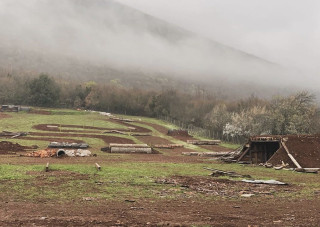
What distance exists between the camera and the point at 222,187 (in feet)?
60.1

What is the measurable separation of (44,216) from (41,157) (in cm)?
2332

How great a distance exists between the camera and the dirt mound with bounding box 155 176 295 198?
16.8m

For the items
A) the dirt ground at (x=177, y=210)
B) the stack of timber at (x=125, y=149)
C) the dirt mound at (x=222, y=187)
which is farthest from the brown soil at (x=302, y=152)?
the stack of timber at (x=125, y=149)

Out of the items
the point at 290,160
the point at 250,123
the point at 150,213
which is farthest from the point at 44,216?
the point at 250,123

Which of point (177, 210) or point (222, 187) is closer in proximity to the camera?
point (177, 210)

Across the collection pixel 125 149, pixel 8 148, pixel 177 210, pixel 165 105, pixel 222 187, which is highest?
pixel 165 105

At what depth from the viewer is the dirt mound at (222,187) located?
16750 millimetres

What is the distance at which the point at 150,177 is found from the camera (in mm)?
21281

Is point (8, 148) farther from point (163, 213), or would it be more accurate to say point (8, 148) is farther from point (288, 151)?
point (163, 213)

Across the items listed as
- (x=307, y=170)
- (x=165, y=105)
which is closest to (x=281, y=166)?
(x=307, y=170)

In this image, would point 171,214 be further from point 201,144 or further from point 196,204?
point 201,144

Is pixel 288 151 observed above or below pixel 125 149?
above

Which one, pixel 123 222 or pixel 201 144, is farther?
pixel 201 144

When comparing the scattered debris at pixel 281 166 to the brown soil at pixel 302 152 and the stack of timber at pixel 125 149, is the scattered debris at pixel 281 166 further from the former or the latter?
the stack of timber at pixel 125 149
